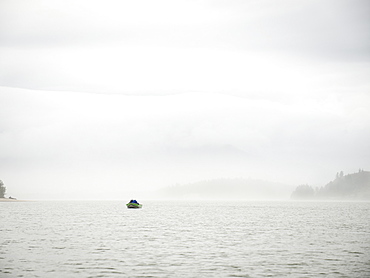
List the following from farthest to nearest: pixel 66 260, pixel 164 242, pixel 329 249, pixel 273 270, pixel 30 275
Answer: pixel 164 242
pixel 329 249
pixel 66 260
pixel 273 270
pixel 30 275

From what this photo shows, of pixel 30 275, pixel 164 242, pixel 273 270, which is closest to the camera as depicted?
pixel 30 275

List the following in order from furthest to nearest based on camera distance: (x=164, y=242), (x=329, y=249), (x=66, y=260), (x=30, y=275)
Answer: (x=164, y=242) < (x=329, y=249) < (x=66, y=260) < (x=30, y=275)

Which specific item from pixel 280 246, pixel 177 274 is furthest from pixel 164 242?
pixel 177 274

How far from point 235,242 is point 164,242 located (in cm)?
1135

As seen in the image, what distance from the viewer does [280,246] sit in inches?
2783

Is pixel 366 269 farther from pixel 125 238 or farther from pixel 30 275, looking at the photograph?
pixel 125 238

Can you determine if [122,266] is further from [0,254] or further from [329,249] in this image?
[329,249]

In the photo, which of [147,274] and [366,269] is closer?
[147,274]

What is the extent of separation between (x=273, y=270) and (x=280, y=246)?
74.7 feet

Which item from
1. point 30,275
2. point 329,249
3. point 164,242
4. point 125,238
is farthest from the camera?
point 125,238

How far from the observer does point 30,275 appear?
147ft

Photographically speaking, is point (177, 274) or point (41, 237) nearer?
point (177, 274)

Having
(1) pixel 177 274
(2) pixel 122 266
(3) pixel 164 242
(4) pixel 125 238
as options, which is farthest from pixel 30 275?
(4) pixel 125 238

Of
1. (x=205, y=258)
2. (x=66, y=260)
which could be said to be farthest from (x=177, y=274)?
(x=66, y=260)
